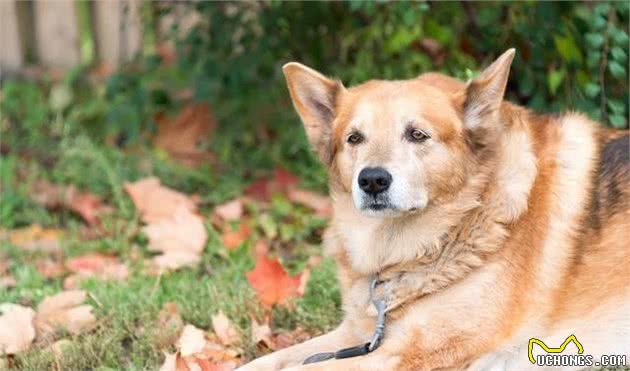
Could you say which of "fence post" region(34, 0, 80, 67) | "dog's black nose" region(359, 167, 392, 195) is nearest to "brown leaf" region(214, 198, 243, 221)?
"dog's black nose" region(359, 167, 392, 195)

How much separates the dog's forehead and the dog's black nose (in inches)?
8.3

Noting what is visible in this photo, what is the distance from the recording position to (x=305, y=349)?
12.8 feet

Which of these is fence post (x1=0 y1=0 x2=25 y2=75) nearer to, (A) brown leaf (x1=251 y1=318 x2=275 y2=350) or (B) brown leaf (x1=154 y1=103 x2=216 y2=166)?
(B) brown leaf (x1=154 y1=103 x2=216 y2=166)

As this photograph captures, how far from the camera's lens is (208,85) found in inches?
243

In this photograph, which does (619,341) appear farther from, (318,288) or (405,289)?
(318,288)

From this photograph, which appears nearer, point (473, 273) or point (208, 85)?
point (473, 273)

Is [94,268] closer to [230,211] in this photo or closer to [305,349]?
[230,211]

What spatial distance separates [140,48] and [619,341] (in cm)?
478

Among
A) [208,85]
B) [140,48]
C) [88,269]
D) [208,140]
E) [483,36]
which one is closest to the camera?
[88,269]

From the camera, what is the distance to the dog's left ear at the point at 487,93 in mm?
3572

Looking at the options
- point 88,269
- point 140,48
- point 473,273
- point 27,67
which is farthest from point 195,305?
point 27,67

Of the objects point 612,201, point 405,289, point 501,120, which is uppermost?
point 501,120

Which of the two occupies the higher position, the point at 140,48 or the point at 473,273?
the point at 140,48

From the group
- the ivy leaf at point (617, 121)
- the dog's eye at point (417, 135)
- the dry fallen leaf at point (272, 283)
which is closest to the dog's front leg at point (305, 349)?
the dry fallen leaf at point (272, 283)
